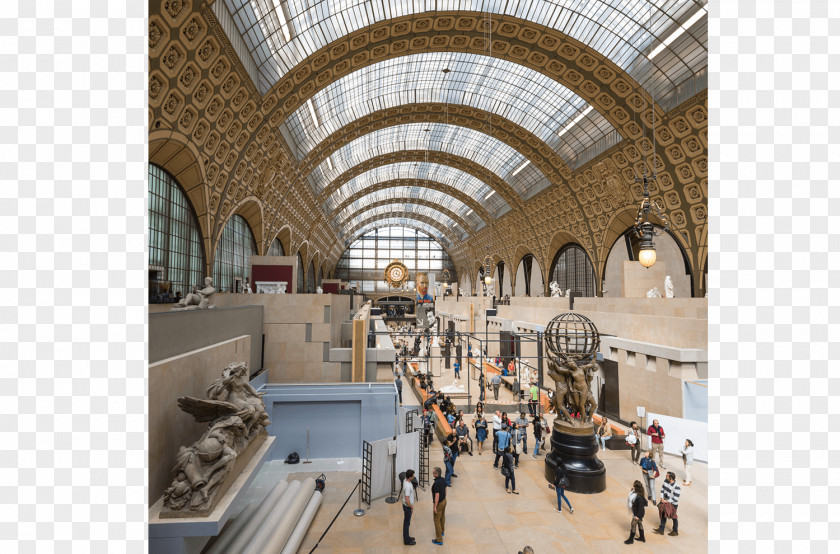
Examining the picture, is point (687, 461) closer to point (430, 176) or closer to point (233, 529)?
point (233, 529)

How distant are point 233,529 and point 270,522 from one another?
65 cm

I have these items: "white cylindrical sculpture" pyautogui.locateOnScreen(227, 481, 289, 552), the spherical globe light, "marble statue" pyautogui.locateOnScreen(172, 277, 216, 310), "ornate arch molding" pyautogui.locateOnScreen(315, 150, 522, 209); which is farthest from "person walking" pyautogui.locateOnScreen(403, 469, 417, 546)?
"ornate arch molding" pyautogui.locateOnScreen(315, 150, 522, 209)

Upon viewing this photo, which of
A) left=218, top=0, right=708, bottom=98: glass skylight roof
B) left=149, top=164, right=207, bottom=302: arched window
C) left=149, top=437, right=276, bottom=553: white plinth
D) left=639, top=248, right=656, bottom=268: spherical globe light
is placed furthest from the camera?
left=218, top=0, right=708, bottom=98: glass skylight roof

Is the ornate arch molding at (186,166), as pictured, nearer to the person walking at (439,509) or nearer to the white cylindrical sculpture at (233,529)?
the white cylindrical sculpture at (233,529)

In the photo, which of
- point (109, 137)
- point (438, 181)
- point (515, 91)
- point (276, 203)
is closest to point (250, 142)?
point (276, 203)

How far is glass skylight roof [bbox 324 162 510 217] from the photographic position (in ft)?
148

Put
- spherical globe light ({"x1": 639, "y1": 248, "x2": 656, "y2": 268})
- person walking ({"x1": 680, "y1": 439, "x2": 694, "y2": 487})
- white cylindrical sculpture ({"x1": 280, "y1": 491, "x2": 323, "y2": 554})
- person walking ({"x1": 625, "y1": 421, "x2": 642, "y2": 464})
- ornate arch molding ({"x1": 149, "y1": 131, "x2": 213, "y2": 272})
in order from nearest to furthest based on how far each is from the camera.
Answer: white cylindrical sculpture ({"x1": 280, "y1": 491, "x2": 323, "y2": 554}), person walking ({"x1": 680, "y1": 439, "x2": 694, "y2": 487}), person walking ({"x1": 625, "y1": 421, "x2": 642, "y2": 464}), spherical globe light ({"x1": 639, "y1": 248, "x2": 656, "y2": 268}), ornate arch molding ({"x1": 149, "y1": 131, "x2": 213, "y2": 272})

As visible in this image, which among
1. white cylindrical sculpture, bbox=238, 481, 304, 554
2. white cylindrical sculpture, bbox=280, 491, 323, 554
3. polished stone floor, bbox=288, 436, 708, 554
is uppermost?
white cylindrical sculpture, bbox=238, 481, 304, 554

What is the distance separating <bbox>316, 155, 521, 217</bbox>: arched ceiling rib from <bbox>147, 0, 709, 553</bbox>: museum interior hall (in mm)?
1806

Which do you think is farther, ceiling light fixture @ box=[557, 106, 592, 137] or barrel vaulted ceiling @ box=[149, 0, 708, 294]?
ceiling light fixture @ box=[557, 106, 592, 137]

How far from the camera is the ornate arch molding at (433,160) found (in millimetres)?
37875

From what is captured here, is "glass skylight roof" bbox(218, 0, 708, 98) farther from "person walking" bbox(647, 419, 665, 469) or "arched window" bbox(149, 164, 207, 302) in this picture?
"person walking" bbox(647, 419, 665, 469)

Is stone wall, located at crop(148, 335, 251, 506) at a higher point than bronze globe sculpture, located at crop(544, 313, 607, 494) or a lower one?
higher

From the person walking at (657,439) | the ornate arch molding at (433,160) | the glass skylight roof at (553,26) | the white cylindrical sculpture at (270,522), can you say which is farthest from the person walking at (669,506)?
the ornate arch molding at (433,160)
